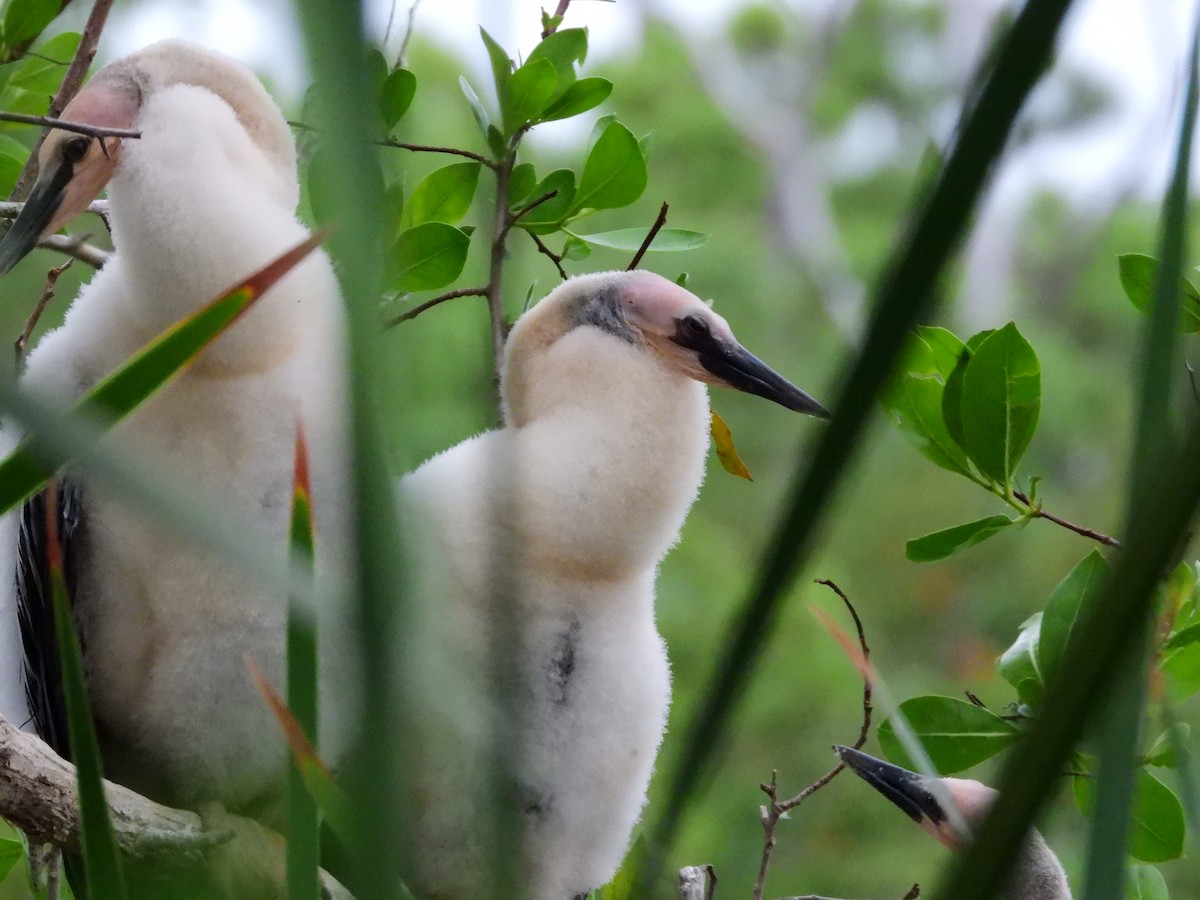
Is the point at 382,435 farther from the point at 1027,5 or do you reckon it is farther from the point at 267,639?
the point at 267,639

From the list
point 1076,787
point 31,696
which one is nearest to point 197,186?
point 31,696

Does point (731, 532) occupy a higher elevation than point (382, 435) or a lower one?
lower

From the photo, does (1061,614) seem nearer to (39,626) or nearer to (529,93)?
(529,93)

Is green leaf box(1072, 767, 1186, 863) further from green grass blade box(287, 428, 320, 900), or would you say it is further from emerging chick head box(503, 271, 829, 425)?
green grass blade box(287, 428, 320, 900)

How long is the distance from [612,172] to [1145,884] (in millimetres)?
760

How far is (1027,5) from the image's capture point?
0.28 metres

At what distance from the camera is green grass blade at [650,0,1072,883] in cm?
28

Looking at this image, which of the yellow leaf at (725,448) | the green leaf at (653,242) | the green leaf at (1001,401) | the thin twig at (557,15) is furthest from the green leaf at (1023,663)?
the thin twig at (557,15)

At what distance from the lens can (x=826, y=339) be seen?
295 inches

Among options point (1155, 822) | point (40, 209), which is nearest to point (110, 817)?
point (40, 209)

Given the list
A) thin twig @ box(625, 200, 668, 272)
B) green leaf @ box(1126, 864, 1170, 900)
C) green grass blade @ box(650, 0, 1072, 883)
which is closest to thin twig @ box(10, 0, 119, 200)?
thin twig @ box(625, 200, 668, 272)

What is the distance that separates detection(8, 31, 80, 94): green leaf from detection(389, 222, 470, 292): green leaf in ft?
1.56

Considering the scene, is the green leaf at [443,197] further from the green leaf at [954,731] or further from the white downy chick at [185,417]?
the green leaf at [954,731]

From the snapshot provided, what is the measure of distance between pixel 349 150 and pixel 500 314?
2.59 ft
